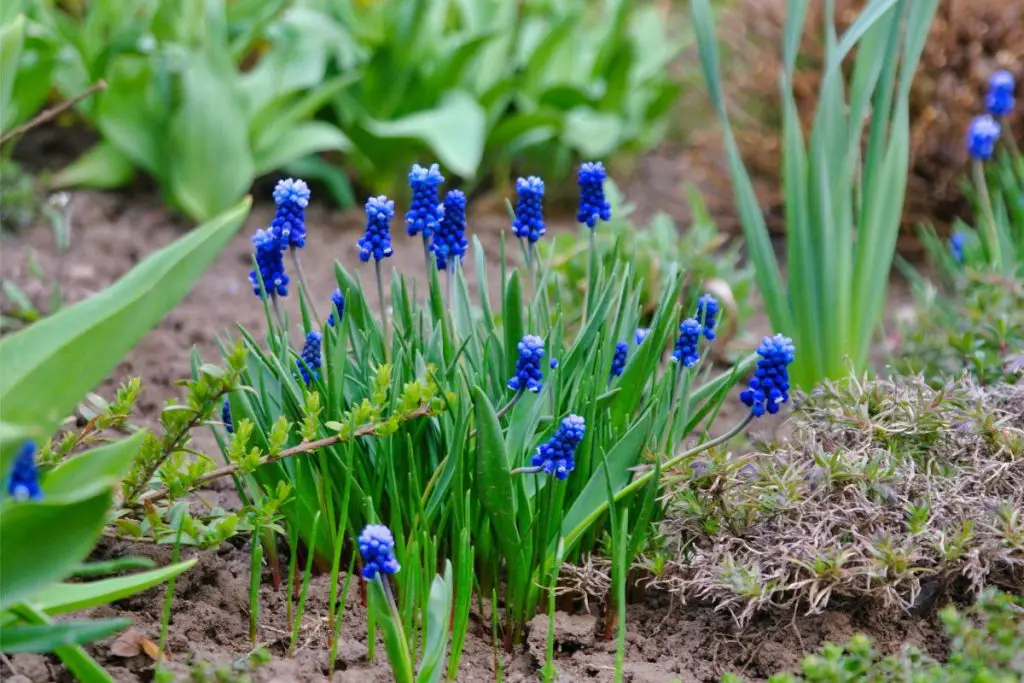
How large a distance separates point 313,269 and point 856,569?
8.07ft

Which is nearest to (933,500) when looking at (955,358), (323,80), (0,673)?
(955,358)

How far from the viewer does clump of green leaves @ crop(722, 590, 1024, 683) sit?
149cm

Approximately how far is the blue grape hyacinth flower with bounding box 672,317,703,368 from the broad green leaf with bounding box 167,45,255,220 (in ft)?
7.58

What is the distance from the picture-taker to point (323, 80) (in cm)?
439

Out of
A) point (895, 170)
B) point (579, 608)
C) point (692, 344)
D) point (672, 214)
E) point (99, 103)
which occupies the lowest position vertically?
point (579, 608)

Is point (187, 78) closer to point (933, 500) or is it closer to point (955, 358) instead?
point (955, 358)

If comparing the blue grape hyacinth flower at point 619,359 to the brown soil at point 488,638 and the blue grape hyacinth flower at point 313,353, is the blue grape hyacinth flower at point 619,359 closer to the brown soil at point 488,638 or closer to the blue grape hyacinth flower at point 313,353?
the brown soil at point 488,638

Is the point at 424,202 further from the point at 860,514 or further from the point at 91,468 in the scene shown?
the point at 860,514

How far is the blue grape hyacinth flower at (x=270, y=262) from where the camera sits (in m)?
1.93

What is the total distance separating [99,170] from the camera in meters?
4.05

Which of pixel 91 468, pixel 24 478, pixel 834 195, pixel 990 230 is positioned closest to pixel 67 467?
pixel 91 468

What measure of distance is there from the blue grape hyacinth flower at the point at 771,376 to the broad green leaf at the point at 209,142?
2520 mm

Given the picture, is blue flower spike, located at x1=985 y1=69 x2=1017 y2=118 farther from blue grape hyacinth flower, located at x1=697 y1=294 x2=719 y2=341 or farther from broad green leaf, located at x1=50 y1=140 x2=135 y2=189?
broad green leaf, located at x1=50 y1=140 x2=135 y2=189

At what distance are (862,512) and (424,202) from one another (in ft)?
2.89
